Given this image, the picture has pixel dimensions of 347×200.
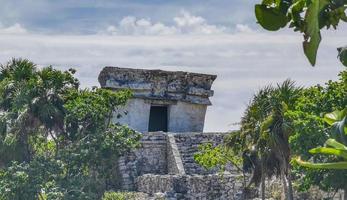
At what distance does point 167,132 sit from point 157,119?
2206 mm

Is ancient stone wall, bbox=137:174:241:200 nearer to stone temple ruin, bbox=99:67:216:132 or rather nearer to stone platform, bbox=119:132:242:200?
stone platform, bbox=119:132:242:200

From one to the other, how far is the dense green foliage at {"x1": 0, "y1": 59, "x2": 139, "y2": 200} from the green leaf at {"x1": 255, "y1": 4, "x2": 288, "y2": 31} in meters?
13.3

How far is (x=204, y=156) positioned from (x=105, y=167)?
281 centimetres

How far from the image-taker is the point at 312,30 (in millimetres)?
3803

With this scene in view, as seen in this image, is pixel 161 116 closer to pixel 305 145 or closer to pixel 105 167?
pixel 105 167

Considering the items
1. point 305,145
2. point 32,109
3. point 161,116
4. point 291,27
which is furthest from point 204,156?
point 291,27

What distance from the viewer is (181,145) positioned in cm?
2420

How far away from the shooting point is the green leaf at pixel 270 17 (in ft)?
13.3

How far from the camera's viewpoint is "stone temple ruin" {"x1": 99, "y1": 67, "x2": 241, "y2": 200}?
19.8m

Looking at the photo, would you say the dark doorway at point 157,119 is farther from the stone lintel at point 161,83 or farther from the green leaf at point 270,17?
the green leaf at point 270,17

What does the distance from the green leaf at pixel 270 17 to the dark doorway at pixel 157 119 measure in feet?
78.0

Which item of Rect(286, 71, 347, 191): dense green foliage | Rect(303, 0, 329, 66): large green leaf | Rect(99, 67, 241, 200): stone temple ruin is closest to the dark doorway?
Rect(99, 67, 241, 200): stone temple ruin

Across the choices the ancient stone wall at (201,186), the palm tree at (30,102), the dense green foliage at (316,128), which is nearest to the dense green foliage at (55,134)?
the palm tree at (30,102)

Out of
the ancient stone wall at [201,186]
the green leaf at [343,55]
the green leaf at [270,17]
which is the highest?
the green leaf at [270,17]
